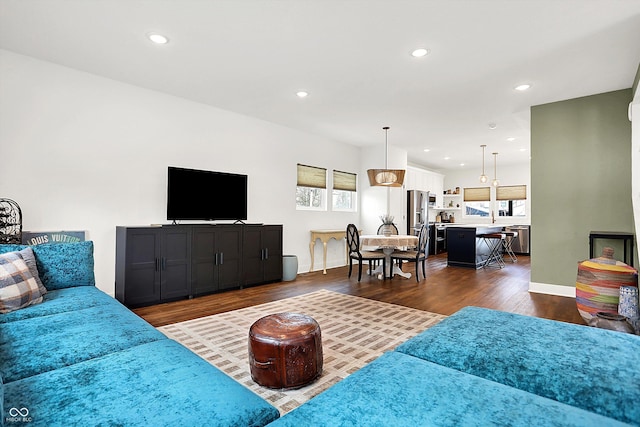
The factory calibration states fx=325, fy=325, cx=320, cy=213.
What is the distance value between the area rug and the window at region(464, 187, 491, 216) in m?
8.22

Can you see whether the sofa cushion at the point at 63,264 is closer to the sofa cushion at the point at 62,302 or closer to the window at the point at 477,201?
the sofa cushion at the point at 62,302

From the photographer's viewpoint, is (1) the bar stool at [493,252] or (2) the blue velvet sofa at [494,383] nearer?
(2) the blue velvet sofa at [494,383]

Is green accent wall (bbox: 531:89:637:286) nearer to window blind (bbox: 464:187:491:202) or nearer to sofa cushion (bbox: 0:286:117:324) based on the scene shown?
sofa cushion (bbox: 0:286:117:324)

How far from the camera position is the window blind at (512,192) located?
9.91m

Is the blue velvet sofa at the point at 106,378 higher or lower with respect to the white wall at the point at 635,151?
lower

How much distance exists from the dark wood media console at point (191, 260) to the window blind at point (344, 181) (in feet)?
7.59

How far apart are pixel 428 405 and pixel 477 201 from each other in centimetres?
1110

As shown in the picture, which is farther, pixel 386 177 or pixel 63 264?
pixel 386 177

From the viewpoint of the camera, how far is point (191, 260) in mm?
4281

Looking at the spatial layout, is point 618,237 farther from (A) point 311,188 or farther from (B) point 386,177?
(A) point 311,188

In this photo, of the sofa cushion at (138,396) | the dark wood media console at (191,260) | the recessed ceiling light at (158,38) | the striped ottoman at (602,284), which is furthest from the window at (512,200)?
the sofa cushion at (138,396)

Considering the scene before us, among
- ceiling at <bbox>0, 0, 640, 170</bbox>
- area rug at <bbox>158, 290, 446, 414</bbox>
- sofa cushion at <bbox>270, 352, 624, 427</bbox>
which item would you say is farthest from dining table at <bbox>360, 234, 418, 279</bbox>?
sofa cushion at <bbox>270, 352, 624, 427</bbox>

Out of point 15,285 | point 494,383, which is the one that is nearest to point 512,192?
point 494,383

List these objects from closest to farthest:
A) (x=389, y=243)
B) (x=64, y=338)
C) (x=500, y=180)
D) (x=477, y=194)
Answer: (x=64, y=338) < (x=389, y=243) < (x=500, y=180) < (x=477, y=194)
